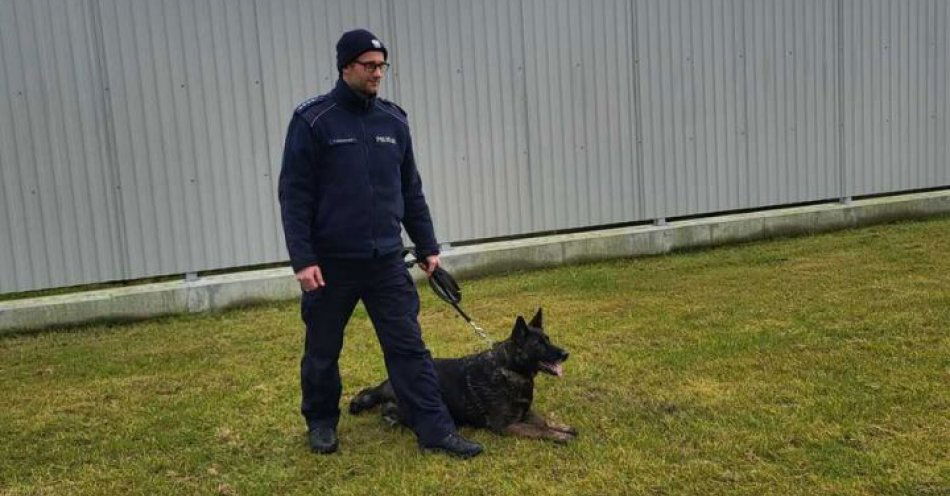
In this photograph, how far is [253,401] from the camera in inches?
195

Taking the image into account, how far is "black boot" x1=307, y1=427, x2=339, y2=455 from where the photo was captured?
4098 mm

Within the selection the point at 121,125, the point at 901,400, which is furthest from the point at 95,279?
the point at 901,400

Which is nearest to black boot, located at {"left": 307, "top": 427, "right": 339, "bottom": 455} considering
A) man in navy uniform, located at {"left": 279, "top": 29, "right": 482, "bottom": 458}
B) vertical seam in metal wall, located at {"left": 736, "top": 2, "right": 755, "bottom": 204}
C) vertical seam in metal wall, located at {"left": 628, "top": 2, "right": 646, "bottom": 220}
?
man in navy uniform, located at {"left": 279, "top": 29, "right": 482, "bottom": 458}

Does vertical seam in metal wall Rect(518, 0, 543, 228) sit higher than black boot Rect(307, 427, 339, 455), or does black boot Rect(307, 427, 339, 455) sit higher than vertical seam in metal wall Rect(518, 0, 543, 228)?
vertical seam in metal wall Rect(518, 0, 543, 228)

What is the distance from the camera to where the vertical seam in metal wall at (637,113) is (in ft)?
28.4

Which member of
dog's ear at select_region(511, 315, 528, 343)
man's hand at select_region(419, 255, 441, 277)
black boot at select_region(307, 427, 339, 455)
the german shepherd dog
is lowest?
black boot at select_region(307, 427, 339, 455)

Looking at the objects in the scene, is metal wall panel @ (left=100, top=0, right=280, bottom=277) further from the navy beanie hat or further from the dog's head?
the dog's head

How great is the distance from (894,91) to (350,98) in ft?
26.4

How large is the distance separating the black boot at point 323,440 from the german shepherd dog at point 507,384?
0.36m

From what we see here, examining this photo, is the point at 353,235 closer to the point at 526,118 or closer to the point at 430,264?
the point at 430,264

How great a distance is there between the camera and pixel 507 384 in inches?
164

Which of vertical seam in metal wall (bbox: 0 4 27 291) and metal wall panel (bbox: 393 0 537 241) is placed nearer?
vertical seam in metal wall (bbox: 0 4 27 291)

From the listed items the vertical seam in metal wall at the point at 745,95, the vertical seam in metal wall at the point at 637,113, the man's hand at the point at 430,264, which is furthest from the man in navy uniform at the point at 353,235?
the vertical seam in metal wall at the point at 745,95

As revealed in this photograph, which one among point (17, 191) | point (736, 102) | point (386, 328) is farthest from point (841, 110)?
point (17, 191)
